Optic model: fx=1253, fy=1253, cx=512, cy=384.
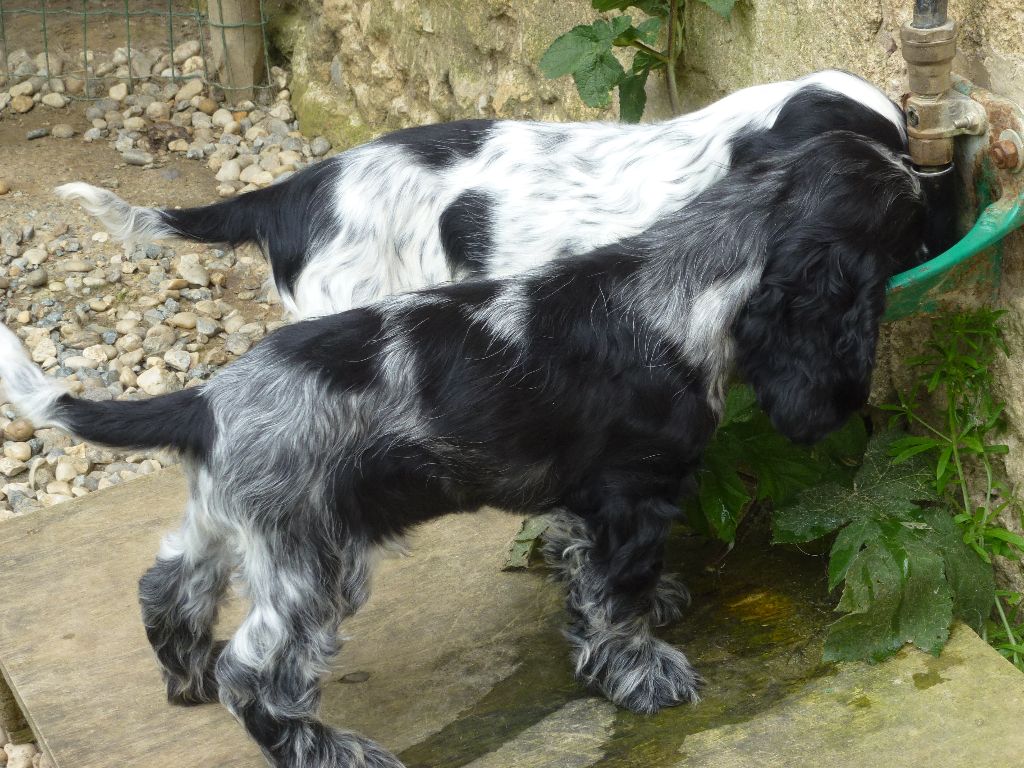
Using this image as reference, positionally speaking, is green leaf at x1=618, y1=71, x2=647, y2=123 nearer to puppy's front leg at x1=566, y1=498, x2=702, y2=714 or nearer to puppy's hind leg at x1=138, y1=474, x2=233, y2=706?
puppy's front leg at x1=566, y1=498, x2=702, y2=714

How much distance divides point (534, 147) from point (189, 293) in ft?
8.91

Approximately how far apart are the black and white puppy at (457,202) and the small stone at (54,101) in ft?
12.6

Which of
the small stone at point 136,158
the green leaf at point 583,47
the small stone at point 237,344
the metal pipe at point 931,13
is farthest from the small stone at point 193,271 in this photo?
the metal pipe at point 931,13

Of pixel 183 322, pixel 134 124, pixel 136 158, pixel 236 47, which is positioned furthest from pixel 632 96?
pixel 134 124

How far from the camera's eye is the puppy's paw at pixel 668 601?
11.1ft

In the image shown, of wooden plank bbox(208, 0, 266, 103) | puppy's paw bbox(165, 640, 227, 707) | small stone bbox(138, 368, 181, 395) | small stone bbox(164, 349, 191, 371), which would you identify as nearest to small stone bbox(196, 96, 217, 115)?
wooden plank bbox(208, 0, 266, 103)

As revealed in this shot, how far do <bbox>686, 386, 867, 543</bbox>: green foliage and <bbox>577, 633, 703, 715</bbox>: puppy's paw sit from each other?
420 mm

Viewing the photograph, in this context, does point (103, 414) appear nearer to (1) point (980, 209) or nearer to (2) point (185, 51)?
(1) point (980, 209)

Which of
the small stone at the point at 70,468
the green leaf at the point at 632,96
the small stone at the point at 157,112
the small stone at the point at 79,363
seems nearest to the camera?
the green leaf at the point at 632,96

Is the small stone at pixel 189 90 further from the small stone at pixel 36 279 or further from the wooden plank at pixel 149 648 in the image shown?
the wooden plank at pixel 149 648

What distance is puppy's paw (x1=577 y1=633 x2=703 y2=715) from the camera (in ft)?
10.0

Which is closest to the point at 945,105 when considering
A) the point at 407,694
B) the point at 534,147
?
the point at 534,147

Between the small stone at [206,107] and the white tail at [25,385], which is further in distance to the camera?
the small stone at [206,107]

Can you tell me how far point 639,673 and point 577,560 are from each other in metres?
0.34
